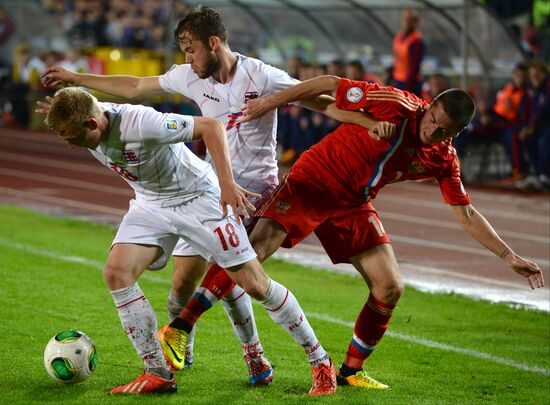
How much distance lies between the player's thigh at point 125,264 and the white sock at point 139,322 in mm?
45

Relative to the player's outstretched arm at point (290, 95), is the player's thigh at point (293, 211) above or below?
below

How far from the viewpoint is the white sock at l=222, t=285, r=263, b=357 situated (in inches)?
249

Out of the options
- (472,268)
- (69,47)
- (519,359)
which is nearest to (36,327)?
(519,359)

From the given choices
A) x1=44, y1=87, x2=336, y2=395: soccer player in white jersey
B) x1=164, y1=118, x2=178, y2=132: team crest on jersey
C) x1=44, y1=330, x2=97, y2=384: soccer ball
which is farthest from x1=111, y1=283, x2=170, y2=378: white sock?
x1=164, y1=118, x2=178, y2=132: team crest on jersey

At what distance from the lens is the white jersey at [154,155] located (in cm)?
574

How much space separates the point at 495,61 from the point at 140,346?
13865 mm

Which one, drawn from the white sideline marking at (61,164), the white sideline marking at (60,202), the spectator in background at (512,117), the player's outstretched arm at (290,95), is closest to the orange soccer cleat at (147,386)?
the player's outstretched arm at (290,95)

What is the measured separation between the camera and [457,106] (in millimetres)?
5902

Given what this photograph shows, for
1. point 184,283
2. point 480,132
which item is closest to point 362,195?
point 184,283

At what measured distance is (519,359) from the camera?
24.3 feet

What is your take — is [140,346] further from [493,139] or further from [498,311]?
[493,139]

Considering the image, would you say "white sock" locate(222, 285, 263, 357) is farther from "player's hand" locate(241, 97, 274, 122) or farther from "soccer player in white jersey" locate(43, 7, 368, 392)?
"player's hand" locate(241, 97, 274, 122)

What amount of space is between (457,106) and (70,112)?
199cm

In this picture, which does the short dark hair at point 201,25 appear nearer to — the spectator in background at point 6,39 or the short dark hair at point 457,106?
the short dark hair at point 457,106
